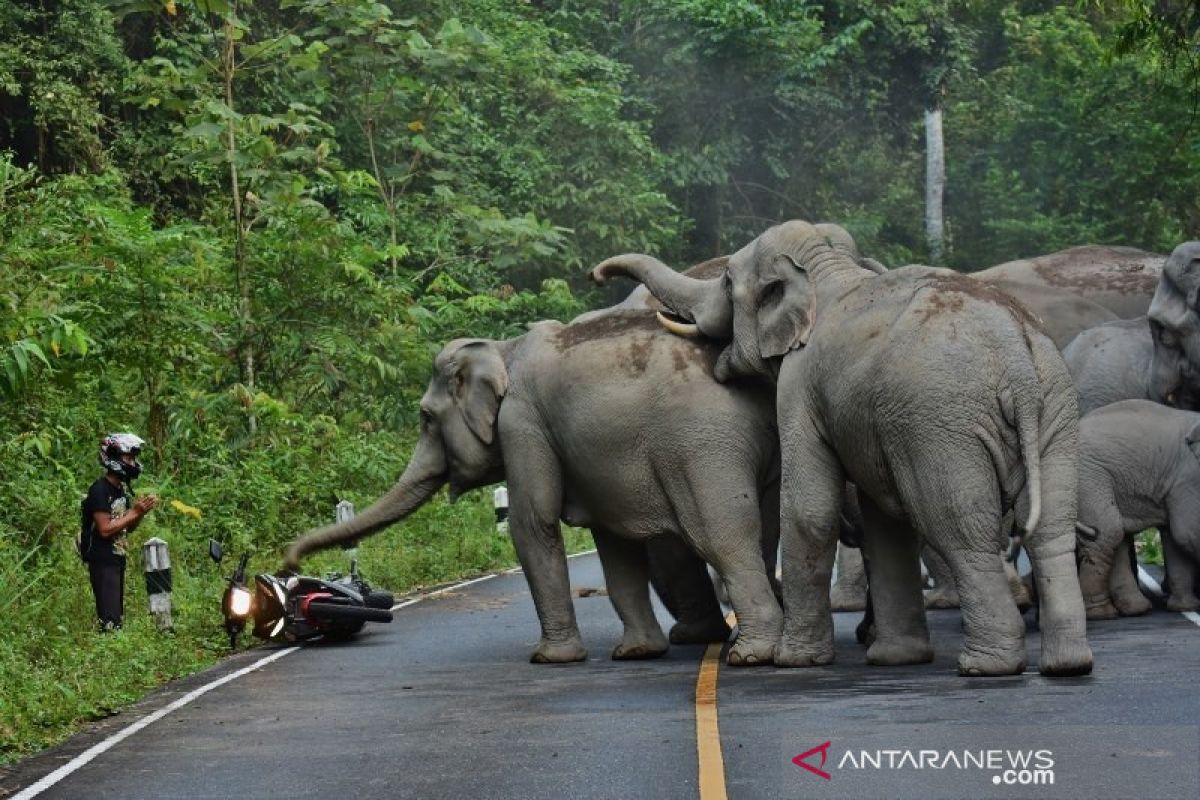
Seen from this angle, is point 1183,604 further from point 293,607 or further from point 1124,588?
point 293,607

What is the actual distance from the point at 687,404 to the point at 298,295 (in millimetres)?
11592

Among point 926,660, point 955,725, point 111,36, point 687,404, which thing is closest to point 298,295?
point 111,36

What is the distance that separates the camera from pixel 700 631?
1552 centimetres

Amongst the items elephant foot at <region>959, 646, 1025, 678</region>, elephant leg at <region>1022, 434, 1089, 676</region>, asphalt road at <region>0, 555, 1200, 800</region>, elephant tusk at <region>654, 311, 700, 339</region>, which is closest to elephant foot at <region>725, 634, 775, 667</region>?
asphalt road at <region>0, 555, 1200, 800</region>

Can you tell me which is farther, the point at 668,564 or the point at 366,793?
the point at 668,564

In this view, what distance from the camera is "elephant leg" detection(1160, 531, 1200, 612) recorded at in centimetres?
1620

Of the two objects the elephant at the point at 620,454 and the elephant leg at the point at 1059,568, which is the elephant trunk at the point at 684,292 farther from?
the elephant leg at the point at 1059,568

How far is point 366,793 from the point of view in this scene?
9328 mm

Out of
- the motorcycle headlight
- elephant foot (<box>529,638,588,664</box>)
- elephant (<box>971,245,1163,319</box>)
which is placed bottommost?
elephant foot (<box>529,638,588,664</box>)

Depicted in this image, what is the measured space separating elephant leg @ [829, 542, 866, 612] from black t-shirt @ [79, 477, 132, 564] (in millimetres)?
5745

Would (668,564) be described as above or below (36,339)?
below

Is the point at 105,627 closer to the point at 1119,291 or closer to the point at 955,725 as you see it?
the point at 955,725

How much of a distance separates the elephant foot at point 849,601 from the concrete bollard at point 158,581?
5.31 meters

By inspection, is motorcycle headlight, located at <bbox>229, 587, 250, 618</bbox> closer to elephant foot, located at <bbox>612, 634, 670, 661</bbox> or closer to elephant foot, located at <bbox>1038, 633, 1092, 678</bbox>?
elephant foot, located at <bbox>612, 634, 670, 661</bbox>
